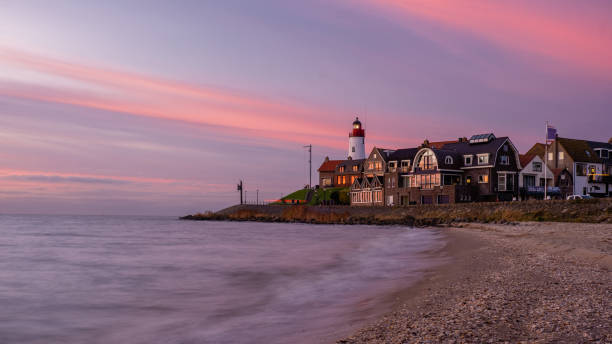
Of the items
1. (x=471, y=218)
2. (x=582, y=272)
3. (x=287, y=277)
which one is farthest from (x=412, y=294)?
(x=471, y=218)

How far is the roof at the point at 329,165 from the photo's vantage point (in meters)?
114

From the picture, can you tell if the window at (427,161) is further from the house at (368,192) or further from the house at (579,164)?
the house at (579,164)

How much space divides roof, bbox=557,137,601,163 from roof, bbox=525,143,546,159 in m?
3.13

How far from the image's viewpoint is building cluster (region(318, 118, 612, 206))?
6811 centimetres

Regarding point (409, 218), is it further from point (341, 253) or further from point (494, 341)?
point (494, 341)

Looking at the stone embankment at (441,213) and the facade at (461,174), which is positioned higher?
the facade at (461,174)

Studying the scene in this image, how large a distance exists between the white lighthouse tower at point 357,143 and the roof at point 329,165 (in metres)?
4.35

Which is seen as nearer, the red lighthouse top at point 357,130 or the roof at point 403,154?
the roof at point 403,154

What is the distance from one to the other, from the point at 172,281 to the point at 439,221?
45.1 metres

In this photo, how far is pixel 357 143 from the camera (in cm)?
11369

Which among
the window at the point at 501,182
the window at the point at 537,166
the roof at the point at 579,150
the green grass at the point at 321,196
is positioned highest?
the roof at the point at 579,150

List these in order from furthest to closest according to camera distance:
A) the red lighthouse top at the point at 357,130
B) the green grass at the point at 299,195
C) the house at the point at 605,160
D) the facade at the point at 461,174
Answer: the red lighthouse top at the point at 357,130
the green grass at the point at 299,195
the house at the point at 605,160
the facade at the point at 461,174

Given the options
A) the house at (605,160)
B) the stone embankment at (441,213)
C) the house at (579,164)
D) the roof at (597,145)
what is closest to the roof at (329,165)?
the stone embankment at (441,213)

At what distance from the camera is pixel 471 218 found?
51656 mm
